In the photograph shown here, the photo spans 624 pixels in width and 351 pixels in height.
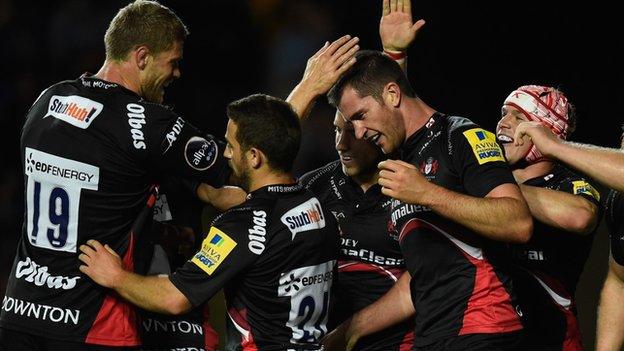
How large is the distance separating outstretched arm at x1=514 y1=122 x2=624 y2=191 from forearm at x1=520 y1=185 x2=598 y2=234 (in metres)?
0.31

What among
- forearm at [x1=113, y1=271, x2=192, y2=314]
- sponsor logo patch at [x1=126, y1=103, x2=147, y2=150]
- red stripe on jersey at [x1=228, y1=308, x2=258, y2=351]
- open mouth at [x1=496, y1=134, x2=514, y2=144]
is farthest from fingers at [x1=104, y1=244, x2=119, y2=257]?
open mouth at [x1=496, y1=134, x2=514, y2=144]

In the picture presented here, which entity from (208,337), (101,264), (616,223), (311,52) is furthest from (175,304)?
(311,52)

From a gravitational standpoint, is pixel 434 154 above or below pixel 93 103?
below

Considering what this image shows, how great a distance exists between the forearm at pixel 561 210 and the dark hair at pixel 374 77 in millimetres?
774

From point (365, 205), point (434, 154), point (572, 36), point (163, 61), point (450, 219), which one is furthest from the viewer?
point (572, 36)

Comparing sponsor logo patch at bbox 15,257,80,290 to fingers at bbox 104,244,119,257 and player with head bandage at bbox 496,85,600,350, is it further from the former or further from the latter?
player with head bandage at bbox 496,85,600,350

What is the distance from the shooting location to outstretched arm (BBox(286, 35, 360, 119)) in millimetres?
5105

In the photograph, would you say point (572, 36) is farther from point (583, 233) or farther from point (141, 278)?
point (141, 278)

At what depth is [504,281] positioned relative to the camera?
14.8ft

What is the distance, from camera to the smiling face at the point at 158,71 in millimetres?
4879

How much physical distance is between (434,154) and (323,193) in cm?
120

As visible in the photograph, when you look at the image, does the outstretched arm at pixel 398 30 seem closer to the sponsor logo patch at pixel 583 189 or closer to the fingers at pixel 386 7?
the fingers at pixel 386 7

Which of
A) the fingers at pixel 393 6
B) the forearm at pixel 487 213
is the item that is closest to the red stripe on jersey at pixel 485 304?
the forearm at pixel 487 213

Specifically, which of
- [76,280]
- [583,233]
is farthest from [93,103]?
[583,233]
